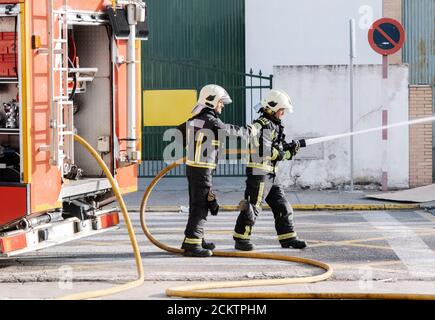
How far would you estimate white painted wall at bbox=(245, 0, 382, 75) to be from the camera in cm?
2462

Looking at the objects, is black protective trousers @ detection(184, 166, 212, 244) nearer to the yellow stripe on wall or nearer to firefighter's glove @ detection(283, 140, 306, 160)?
firefighter's glove @ detection(283, 140, 306, 160)

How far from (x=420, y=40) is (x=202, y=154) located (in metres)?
14.5

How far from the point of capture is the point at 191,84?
2369 cm

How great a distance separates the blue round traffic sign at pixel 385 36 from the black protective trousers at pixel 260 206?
240 inches

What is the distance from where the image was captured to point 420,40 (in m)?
23.8

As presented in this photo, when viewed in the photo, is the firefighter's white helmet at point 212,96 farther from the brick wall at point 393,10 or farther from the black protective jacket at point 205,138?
the brick wall at point 393,10

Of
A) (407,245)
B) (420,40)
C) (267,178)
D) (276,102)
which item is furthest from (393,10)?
(267,178)

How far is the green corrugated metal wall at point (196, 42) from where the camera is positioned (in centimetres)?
2366

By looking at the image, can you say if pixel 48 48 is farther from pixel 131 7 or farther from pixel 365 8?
pixel 365 8

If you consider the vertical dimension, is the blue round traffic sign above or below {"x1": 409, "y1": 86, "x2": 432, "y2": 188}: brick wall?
above

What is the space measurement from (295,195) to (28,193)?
7.91 metres

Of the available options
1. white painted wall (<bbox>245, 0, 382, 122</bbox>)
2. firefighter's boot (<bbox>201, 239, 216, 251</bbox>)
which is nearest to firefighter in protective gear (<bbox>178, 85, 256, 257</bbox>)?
firefighter's boot (<bbox>201, 239, 216, 251</bbox>)

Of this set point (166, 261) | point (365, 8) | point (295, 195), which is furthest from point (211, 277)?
point (365, 8)

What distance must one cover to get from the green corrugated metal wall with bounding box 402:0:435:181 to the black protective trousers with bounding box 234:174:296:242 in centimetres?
1309
